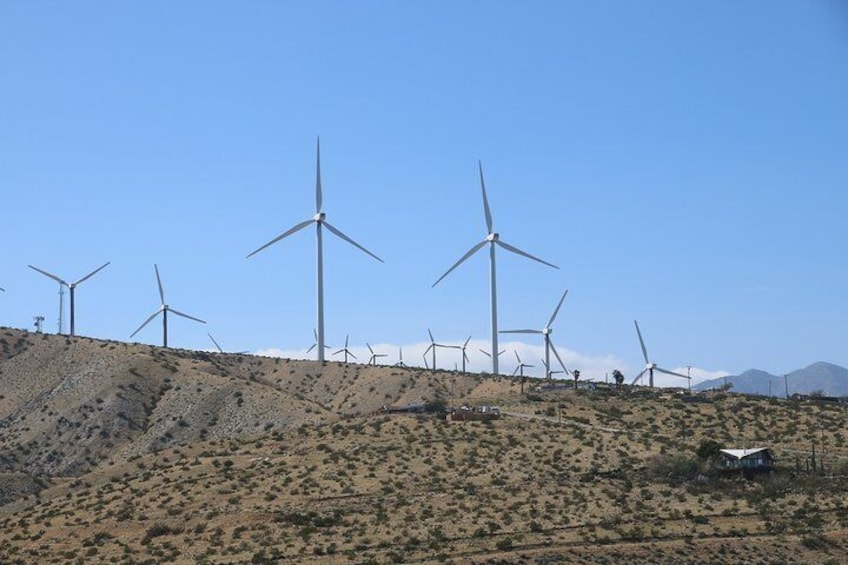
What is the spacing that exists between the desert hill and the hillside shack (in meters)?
1.69

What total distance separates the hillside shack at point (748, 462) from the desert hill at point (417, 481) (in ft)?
5.54

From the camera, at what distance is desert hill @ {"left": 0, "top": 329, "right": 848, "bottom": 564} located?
84.0 metres

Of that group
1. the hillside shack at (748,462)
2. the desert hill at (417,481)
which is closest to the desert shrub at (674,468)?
the desert hill at (417,481)

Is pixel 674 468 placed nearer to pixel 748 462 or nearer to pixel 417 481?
pixel 748 462

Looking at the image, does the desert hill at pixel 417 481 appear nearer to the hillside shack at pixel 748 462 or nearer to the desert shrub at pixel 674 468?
the desert shrub at pixel 674 468

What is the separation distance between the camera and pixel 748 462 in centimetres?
10325

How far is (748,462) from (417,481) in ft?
85.7

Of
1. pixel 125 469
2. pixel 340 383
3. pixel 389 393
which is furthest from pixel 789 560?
pixel 340 383

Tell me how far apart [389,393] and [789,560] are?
338 ft

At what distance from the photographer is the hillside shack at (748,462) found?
103 m

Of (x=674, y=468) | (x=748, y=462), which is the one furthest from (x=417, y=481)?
(x=748, y=462)

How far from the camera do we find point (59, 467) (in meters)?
149

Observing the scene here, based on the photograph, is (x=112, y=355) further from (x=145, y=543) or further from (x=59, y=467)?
(x=145, y=543)

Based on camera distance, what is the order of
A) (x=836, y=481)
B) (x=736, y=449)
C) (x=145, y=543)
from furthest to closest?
1. (x=736, y=449)
2. (x=836, y=481)
3. (x=145, y=543)
